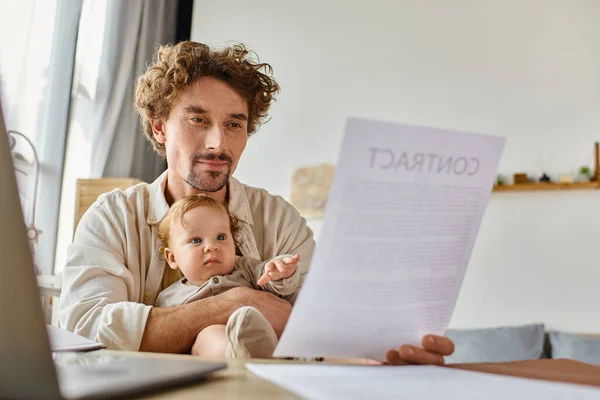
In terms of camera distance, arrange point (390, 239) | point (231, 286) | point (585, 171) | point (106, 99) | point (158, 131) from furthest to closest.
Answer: point (106, 99) < point (585, 171) < point (158, 131) < point (231, 286) < point (390, 239)

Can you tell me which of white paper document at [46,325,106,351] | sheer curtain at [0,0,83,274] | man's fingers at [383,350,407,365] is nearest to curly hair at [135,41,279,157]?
white paper document at [46,325,106,351]

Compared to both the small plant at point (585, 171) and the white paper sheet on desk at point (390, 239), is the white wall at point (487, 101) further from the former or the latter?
the white paper sheet on desk at point (390, 239)

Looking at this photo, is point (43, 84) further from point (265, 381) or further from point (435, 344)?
point (265, 381)

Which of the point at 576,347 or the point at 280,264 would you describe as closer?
the point at 280,264

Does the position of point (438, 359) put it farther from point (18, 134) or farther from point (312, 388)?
point (18, 134)

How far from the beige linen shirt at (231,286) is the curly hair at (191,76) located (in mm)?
516

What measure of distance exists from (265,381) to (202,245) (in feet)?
3.52

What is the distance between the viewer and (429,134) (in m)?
0.67

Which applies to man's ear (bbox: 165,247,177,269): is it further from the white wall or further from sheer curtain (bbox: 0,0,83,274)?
the white wall

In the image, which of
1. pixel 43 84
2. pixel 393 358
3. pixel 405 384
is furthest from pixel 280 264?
pixel 43 84

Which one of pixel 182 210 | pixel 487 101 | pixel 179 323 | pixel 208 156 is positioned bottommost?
pixel 179 323

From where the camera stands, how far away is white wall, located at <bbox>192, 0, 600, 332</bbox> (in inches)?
131

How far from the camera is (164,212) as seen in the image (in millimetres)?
1683

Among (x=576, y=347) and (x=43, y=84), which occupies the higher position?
(x=43, y=84)
